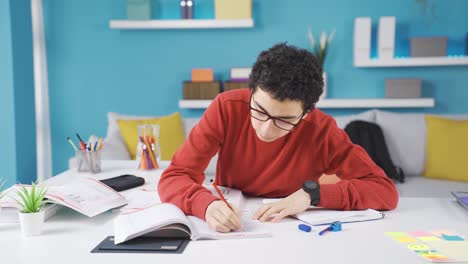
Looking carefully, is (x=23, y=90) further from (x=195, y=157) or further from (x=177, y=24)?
(x=195, y=157)

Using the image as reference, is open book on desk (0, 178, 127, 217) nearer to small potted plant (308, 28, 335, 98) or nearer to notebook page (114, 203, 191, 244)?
notebook page (114, 203, 191, 244)

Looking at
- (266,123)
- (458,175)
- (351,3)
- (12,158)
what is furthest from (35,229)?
(351,3)

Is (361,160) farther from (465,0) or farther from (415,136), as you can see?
(465,0)

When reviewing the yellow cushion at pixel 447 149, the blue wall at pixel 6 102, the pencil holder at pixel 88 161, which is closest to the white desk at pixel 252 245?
the pencil holder at pixel 88 161

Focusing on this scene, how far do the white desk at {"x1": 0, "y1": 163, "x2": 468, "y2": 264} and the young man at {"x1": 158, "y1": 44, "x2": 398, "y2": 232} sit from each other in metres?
0.10

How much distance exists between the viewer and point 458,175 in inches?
129

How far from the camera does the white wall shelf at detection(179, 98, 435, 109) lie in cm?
375

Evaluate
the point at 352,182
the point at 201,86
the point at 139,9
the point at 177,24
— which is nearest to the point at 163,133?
the point at 201,86

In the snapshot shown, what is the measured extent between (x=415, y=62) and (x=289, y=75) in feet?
9.18

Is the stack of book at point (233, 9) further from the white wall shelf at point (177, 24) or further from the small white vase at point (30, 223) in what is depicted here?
the small white vase at point (30, 223)

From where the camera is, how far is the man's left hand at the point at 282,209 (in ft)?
4.38

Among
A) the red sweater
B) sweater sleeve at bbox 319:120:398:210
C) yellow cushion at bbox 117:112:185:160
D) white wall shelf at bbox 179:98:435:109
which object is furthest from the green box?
sweater sleeve at bbox 319:120:398:210

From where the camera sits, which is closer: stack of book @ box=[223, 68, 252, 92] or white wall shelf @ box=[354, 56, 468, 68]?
white wall shelf @ box=[354, 56, 468, 68]

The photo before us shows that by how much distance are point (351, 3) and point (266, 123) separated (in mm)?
2872
